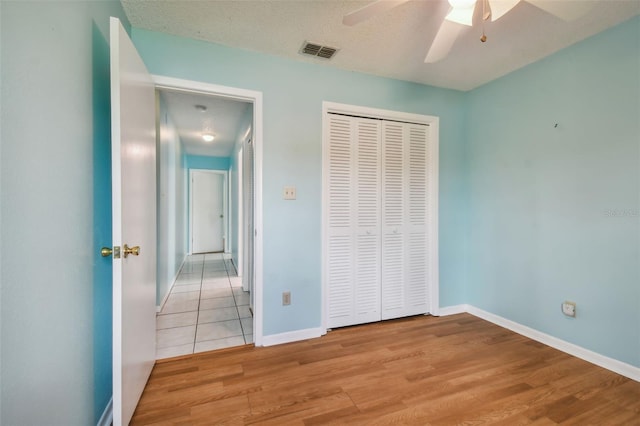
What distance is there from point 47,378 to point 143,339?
73cm

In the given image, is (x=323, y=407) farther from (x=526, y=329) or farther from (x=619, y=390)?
(x=526, y=329)

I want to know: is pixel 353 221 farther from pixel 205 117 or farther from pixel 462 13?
pixel 205 117

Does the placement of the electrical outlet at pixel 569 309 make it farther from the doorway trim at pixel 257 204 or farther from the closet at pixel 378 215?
the doorway trim at pixel 257 204

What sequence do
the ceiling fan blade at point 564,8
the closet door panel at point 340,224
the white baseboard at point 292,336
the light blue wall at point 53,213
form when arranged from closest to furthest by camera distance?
the light blue wall at point 53,213, the ceiling fan blade at point 564,8, the white baseboard at point 292,336, the closet door panel at point 340,224

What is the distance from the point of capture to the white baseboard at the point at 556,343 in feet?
5.97

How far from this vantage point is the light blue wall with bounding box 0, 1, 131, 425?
79 cm

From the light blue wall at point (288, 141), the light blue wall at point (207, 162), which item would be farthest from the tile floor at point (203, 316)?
the light blue wall at point (207, 162)

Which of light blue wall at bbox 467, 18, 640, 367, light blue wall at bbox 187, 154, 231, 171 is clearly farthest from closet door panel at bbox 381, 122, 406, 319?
light blue wall at bbox 187, 154, 231, 171

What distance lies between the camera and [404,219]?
276 cm

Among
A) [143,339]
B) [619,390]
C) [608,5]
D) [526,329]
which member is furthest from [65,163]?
[526,329]

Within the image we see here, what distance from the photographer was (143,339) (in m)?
1.63

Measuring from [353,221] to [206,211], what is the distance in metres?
5.21

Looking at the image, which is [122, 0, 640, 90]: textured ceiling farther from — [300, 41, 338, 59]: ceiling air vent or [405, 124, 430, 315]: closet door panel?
[405, 124, 430, 315]: closet door panel

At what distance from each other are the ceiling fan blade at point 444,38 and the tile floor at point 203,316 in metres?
2.53
